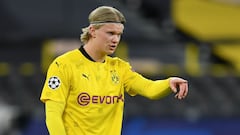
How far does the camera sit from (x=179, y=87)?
5.68 meters

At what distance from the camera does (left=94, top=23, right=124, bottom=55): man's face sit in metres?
5.71

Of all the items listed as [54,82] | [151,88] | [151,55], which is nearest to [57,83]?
[54,82]

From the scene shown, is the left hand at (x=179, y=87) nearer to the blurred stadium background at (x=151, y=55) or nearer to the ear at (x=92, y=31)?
the ear at (x=92, y=31)

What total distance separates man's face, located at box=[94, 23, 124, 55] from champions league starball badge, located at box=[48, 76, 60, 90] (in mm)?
363

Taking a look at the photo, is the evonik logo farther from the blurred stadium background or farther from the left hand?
the blurred stadium background

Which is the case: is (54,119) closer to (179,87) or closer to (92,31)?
(92,31)

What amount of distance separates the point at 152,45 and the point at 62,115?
26.1 feet

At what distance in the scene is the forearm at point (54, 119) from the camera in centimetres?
549

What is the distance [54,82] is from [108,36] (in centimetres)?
46

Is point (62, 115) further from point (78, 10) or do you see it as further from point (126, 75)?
point (78, 10)

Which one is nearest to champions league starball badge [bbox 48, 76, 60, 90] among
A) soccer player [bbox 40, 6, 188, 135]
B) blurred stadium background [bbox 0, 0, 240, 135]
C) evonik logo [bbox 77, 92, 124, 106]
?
soccer player [bbox 40, 6, 188, 135]

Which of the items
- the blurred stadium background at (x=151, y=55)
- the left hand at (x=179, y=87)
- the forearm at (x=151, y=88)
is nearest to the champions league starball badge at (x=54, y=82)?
the forearm at (x=151, y=88)

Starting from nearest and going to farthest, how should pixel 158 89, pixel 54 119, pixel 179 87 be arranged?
pixel 54 119
pixel 179 87
pixel 158 89

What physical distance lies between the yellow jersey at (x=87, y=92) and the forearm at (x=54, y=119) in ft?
0.17
